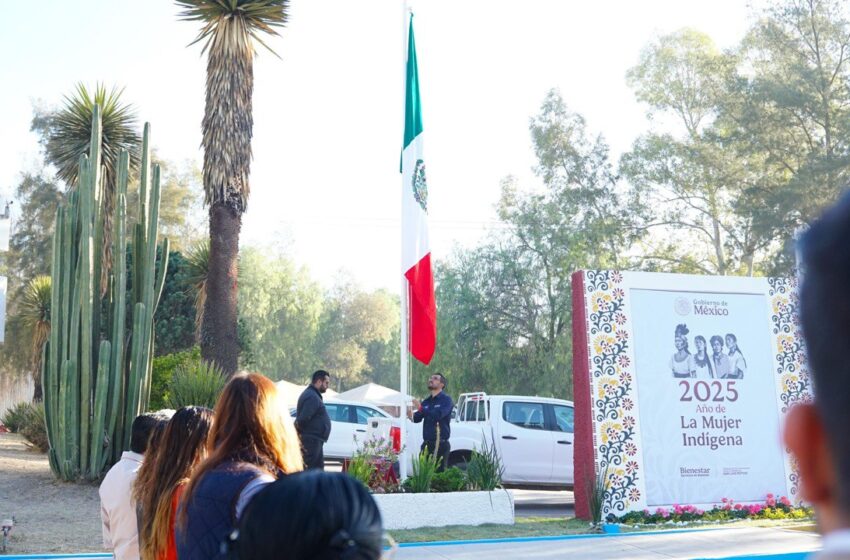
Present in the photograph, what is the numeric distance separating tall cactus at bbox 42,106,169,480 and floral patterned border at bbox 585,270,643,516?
6.74m

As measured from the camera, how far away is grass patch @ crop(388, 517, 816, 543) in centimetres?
1092

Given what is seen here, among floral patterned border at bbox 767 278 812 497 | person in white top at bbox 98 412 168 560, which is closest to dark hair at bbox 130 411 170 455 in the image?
person in white top at bbox 98 412 168 560

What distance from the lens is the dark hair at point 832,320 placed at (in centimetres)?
73

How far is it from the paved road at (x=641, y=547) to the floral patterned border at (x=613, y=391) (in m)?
1.31

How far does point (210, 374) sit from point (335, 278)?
5574 cm

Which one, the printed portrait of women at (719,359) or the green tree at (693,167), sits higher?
the green tree at (693,167)

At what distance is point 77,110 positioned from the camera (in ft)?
65.2

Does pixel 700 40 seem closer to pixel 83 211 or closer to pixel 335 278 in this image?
pixel 83 211

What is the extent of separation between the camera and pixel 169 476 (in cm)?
372

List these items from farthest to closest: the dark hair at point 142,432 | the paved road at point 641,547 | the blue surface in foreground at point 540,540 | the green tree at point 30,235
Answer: the green tree at point 30,235 → the paved road at point 641,547 → the blue surface in foreground at point 540,540 → the dark hair at point 142,432

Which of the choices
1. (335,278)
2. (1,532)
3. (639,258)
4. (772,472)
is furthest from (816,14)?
(335,278)

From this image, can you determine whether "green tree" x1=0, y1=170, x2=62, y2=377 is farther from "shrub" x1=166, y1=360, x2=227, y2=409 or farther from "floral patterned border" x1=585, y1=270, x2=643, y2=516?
"floral patterned border" x1=585, y1=270, x2=643, y2=516

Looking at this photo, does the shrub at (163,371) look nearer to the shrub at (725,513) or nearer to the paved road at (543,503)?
the paved road at (543,503)

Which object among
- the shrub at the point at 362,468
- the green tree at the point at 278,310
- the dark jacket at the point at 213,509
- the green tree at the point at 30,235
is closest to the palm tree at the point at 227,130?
the shrub at the point at 362,468
